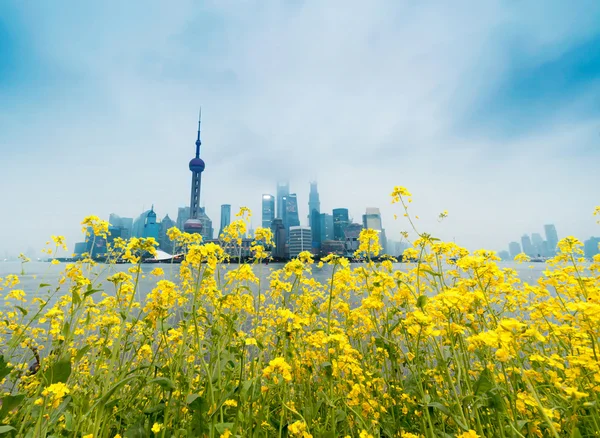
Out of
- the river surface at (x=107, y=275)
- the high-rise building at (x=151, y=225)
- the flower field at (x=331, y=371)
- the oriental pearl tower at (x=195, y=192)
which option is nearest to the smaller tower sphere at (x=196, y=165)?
the oriental pearl tower at (x=195, y=192)

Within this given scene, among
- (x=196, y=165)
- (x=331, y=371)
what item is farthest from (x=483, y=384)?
(x=196, y=165)

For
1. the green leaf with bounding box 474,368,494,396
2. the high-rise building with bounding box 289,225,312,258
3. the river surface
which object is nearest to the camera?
the green leaf with bounding box 474,368,494,396

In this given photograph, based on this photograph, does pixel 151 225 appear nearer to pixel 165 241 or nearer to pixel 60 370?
pixel 165 241

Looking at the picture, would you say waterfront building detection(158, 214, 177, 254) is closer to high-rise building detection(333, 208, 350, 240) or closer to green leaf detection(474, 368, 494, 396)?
green leaf detection(474, 368, 494, 396)

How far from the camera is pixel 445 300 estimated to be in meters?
2.01

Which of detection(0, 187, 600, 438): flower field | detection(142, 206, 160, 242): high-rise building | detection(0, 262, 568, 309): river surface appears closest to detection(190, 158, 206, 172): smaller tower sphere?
detection(142, 206, 160, 242): high-rise building

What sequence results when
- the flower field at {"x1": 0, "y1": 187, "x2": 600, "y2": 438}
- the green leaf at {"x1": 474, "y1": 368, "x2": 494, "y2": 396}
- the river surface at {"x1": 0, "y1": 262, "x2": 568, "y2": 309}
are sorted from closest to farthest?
the green leaf at {"x1": 474, "y1": 368, "x2": 494, "y2": 396} < the flower field at {"x1": 0, "y1": 187, "x2": 600, "y2": 438} < the river surface at {"x1": 0, "y1": 262, "x2": 568, "y2": 309}

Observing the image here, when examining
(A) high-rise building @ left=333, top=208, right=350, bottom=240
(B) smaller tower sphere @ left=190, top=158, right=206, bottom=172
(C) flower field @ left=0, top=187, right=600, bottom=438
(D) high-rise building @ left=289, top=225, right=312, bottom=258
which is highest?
(B) smaller tower sphere @ left=190, top=158, right=206, bottom=172

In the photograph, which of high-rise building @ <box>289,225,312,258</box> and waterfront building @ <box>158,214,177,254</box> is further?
high-rise building @ <box>289,225,312,258</box>

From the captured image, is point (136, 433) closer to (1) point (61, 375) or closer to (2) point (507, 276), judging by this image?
(1) point (61, 375)

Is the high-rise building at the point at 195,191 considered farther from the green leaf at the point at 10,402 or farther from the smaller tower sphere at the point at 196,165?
the green leaf at the point at 10,402

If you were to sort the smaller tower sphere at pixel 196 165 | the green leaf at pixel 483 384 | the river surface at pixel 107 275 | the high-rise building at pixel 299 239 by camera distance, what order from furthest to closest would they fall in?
1. the smaller tower sphere at pixel 196 165
2. the high-rise building at pixel 299 239
3. the river surface at pixel 107 275
4. the green leaf at pixel 483 384

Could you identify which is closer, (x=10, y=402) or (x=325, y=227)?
(x=10, y=402)

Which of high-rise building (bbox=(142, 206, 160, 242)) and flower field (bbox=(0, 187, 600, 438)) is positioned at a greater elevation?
high-rise building (bbox=(142, 206, 160, 242))
